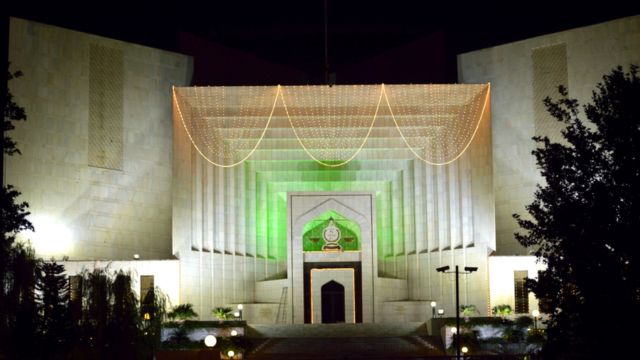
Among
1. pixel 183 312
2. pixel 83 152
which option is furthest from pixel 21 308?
pixel 83 152

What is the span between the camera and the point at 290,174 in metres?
39.3

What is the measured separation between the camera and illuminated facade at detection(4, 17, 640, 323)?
118ft

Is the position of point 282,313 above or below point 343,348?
above

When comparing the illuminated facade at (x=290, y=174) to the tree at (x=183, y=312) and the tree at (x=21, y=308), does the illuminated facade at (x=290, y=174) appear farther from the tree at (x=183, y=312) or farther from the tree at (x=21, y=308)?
the tree at (x=21, y=308)

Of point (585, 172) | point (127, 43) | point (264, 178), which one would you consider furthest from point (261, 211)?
point (585, 172)

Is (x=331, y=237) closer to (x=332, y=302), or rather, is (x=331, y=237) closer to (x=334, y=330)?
(x=332, y=302)

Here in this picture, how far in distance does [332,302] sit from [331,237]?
7.78ft

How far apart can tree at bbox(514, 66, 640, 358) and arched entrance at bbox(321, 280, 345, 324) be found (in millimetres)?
17342

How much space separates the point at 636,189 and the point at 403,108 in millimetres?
17725

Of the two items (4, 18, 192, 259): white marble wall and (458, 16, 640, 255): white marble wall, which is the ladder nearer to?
(4, 18, 192, 259): white marble wall

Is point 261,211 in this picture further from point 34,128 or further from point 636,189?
point 636,189

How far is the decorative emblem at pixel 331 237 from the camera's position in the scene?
39.3m

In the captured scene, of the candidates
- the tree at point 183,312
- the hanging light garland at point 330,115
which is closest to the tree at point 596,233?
the tree at point 183,312

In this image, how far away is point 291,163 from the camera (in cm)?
3903
